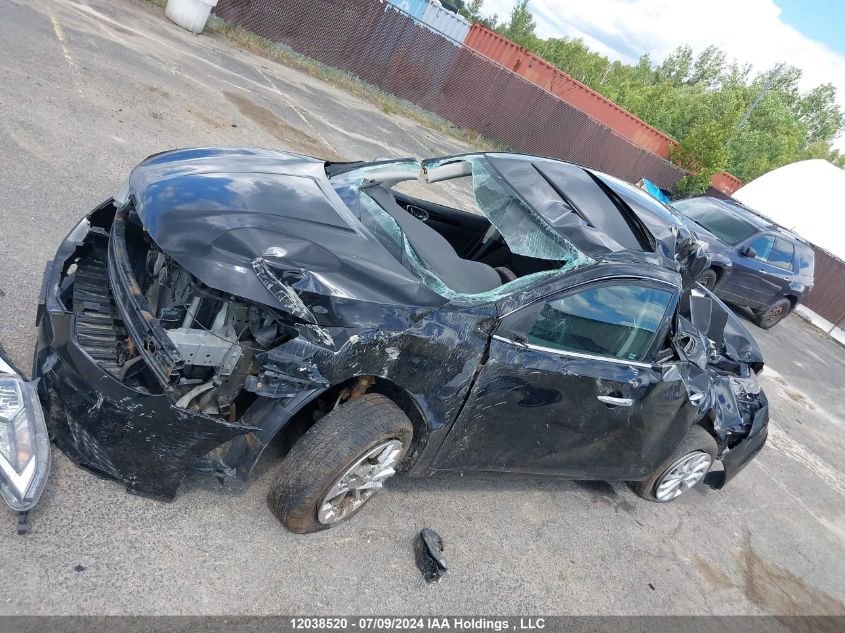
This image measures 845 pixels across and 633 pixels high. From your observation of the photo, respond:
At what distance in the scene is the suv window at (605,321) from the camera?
125 inches

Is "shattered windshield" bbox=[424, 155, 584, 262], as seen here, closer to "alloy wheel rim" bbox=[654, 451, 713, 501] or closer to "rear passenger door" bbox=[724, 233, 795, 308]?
"alloy wheel rim" bbox=[654, 451, 713, 501]

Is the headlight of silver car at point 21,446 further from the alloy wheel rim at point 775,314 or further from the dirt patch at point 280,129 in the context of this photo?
the alloy wheel rim at point 775,314

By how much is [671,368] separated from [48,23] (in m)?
9.34

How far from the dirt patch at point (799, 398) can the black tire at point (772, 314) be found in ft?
8.40

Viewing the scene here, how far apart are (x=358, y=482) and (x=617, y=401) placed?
5.14 feet

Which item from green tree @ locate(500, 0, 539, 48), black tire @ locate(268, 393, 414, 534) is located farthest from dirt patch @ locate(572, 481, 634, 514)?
green tree @ locate(500, 0, 539, 48)

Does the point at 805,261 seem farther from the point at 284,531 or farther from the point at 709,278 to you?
the point at 284,531

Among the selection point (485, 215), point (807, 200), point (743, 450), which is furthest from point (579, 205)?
point (807, 200)

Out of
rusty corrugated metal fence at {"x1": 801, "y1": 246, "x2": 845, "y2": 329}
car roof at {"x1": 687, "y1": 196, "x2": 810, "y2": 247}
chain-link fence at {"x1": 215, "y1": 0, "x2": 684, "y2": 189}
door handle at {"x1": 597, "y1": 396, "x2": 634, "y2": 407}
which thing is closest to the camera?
door handle at {"x1": 597, "y1": 396, "x2": 634, "y2": 407}

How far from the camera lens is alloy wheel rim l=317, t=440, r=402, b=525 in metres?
2.89

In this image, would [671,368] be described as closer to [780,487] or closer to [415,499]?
[415,499]

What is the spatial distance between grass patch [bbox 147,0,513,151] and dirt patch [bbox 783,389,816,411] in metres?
10.4

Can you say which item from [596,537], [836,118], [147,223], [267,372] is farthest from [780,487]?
[836,118]

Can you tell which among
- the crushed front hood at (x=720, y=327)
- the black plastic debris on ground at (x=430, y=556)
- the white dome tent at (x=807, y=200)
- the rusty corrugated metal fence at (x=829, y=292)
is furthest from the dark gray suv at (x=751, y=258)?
the black plastic debris on ground at (x=430, y=556)
